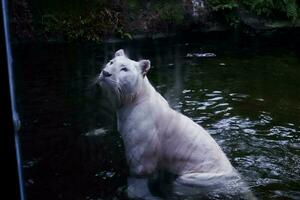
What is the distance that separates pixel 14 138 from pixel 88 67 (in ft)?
28.6

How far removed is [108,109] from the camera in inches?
306

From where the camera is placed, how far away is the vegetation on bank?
1277 cm

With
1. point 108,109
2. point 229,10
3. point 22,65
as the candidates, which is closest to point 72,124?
point 108,109

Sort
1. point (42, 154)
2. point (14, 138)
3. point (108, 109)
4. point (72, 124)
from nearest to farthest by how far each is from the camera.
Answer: point (14, 138) → point (42, 154) → point (72, 124) → point (108, 109)

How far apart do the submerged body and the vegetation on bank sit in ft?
24.4

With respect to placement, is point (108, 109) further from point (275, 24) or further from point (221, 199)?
point (275, 24)

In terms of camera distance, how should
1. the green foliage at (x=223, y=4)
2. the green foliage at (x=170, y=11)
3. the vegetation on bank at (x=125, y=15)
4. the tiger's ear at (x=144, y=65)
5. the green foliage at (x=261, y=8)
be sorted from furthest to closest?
the green foliage at (x=261, y=8)
the green foliage at (x=223, y=4)
the green foliage at (x=170, y=11)
the vegetation on bank at (x=125, y=15)
the tiger's ear at (x=144, y=65)

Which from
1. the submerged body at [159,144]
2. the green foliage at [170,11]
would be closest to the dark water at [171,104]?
the submerged body at [159,144]

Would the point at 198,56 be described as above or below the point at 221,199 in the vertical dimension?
above

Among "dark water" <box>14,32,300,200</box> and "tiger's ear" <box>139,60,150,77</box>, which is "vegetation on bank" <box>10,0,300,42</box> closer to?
"dark water" <box>14,32,300,200</box>

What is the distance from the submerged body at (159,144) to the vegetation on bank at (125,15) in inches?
292

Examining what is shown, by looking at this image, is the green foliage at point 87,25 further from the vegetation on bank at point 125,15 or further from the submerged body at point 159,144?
the submerged body at point 159,144

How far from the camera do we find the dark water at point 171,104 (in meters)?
5.59

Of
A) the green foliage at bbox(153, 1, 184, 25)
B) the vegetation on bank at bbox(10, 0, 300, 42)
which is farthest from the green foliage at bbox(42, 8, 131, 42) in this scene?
the green foliage at bbox(153, 1, 184, 25)
